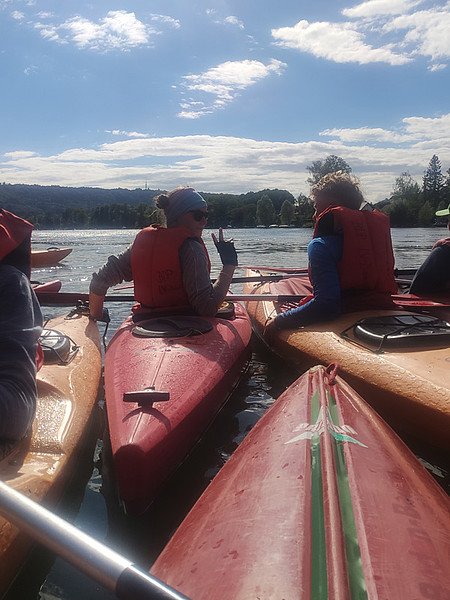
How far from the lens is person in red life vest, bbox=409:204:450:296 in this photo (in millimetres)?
4145

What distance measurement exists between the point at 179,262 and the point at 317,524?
8.38 feet

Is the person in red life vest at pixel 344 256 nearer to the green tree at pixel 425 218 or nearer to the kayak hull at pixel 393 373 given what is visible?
the kayak hull at pixel 393 373

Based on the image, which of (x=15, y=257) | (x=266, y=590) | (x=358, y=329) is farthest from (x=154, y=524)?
(x=358, y=329)

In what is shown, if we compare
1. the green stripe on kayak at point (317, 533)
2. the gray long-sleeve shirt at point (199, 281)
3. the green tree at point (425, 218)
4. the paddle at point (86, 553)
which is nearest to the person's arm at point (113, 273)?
the gray long-sleeve shirt at point (199, 281)

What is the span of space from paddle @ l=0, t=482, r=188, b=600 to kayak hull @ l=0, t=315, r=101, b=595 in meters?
0.48

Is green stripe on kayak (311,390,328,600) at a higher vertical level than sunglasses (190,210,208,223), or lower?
lower

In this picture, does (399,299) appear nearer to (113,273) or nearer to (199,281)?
(199,281)

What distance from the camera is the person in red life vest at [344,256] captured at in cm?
372

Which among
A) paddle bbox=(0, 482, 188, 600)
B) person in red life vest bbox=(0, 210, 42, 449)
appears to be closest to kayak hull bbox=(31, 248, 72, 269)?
person in red life vest bbox=(0, 210, 42, 449)

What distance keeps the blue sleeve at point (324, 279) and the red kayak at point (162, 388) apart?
65 cm

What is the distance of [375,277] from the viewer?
3.90m

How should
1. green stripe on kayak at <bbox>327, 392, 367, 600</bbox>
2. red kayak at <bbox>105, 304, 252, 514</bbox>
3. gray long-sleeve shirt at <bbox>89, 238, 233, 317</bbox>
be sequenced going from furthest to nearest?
gray long-sleeve shirt at <bbox>89, 238, 233, 317</bbox>, red kayak at <bbox>105, 304, 252, 514</bbox>, green stripe on kayak at <bbox>327, 392, 367, 600</bbox>

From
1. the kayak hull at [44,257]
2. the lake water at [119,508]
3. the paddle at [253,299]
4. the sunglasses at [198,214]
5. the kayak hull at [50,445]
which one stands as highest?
the sunglasses at [198,214]

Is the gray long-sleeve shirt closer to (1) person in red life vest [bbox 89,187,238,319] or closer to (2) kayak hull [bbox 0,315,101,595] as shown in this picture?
(1) person in red life vest [bbox 89,187,238,319]
